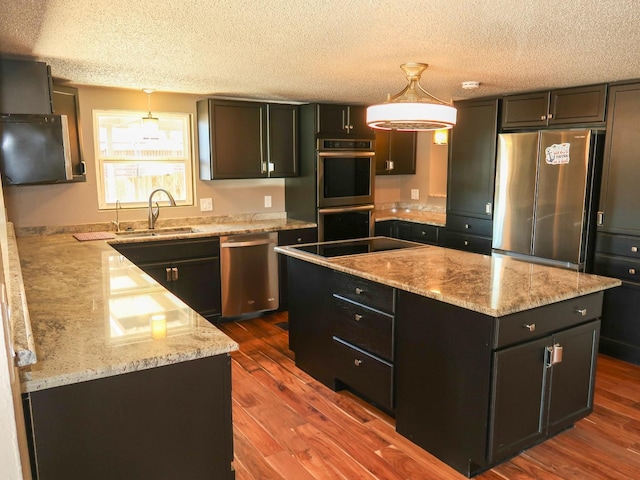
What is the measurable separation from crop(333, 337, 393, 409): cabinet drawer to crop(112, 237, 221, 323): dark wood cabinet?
1.69 m

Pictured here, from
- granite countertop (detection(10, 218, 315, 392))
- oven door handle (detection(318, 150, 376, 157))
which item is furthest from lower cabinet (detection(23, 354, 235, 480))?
oven door handle (detection(318, 150, 376, 157))

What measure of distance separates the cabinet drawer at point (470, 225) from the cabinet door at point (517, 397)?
7.68 feet

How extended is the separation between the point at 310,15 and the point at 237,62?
3.53ft

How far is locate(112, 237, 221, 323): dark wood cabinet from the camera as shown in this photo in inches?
161

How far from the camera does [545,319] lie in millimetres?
2361

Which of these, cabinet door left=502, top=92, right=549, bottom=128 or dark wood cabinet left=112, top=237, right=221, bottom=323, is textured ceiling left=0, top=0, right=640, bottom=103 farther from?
dark wood cabinet left=112, top=237, right=221, bottom=323

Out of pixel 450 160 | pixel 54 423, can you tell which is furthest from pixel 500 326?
pixel 450 160

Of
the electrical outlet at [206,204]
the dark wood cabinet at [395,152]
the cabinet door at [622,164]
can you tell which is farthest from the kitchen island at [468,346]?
the dark wood cabinet at [395,152]

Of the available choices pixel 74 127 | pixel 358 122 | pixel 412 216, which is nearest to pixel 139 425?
pixel 74 127

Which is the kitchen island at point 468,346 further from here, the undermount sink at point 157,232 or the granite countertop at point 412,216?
the granite countertop at point 412,216

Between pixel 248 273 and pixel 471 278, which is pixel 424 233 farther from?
pixel 471 278

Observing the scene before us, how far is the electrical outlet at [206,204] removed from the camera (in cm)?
492

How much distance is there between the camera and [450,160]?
491cm

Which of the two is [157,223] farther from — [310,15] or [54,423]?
[54,423]
